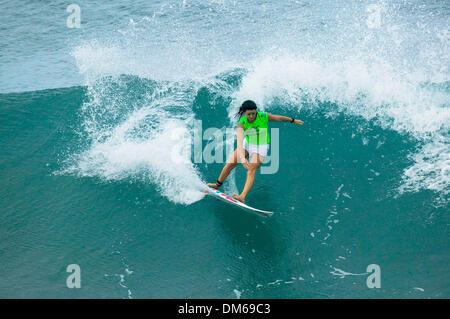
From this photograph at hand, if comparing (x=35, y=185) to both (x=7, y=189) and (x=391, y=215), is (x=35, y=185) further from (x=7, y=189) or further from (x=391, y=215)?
(x=391, y=215)

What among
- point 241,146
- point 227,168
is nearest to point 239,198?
point 227,168

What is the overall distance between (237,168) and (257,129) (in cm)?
144

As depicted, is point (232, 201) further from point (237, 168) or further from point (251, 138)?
point (237, 168)

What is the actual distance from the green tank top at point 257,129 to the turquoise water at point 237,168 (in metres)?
1.06

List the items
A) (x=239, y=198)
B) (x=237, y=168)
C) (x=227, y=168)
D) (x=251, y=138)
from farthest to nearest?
(x=237, y=168) < (x=227, y=168) < (x=239, y=198) < (x=251, y=138)

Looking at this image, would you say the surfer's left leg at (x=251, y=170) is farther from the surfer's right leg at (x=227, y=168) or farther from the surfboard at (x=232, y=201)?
the surfer's right leg at (x=227, y=168)

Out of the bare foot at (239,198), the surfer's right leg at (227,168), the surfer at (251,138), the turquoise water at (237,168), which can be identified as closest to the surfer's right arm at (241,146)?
the surfer at (251,138)

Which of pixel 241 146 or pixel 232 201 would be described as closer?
pixel 241 146

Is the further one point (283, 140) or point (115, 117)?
point (115, 117)

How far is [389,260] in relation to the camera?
17.9 feet

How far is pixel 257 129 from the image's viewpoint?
6.02m

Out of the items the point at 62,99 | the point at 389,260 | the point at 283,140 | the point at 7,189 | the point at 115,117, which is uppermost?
the point at 62,99
